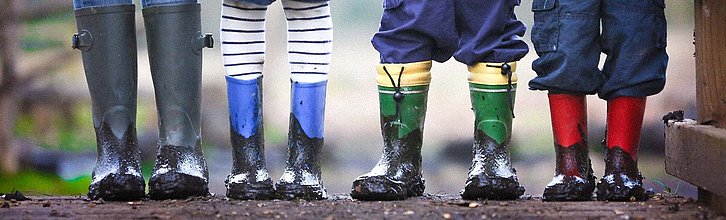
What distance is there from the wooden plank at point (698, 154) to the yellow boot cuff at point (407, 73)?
0.55 m

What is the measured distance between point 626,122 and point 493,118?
292mm

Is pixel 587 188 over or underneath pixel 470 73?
underneath

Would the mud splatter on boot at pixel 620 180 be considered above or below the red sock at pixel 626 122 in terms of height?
below

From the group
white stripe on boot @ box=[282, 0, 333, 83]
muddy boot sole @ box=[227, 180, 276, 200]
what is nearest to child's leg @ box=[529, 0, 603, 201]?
white stripe on boot @ box=[282, 0, 333, 83]

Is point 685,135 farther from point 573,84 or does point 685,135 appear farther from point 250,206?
point 250,206

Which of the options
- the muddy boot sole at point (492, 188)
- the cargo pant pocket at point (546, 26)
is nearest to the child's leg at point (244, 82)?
the muddy boot sole at point (492, 188)

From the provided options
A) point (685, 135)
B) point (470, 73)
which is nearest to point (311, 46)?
point (470, 73)

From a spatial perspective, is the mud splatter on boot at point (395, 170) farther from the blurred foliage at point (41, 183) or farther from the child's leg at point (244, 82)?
the blurred foliage at point (41, 183)

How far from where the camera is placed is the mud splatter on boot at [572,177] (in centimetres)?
252

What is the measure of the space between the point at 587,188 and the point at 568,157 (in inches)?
3.2

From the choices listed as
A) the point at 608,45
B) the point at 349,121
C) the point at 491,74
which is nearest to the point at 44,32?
the point at 349,121

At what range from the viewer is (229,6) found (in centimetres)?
265

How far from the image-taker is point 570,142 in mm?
2574

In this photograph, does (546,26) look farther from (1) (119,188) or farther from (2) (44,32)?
(2) (44,32)
